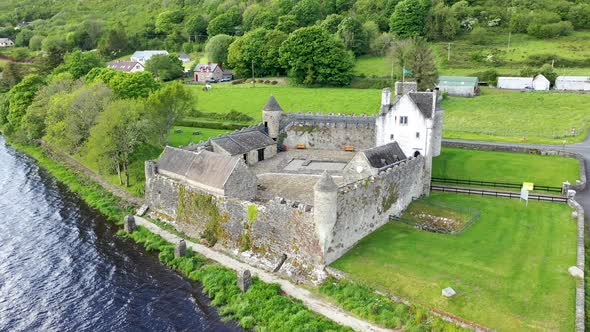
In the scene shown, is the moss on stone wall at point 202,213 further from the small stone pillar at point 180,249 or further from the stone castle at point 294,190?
the small stone pillar at point 180,249

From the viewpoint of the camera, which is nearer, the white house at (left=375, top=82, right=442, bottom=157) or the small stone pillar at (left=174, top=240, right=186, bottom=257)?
the small stone pillar at (left=174, top=240, right=186, bottom=257)

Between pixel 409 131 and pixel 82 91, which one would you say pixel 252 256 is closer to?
pixel 409 131

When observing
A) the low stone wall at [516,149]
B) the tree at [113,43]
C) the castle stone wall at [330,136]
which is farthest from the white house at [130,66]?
the low stone wall at [516,149]

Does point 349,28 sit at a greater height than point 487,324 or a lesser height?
greater

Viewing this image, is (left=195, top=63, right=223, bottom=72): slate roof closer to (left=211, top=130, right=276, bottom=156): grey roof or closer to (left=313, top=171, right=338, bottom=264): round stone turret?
(left=211, top=130, right=276, bottom=156): grey roof

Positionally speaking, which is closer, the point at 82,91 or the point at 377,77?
the point at 82,91

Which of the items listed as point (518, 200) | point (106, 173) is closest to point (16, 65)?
point (106, 173)

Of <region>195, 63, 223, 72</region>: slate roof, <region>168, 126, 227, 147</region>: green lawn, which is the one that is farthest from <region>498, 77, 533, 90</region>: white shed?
<region>195, 63, 223, 72</region>: slate roof
